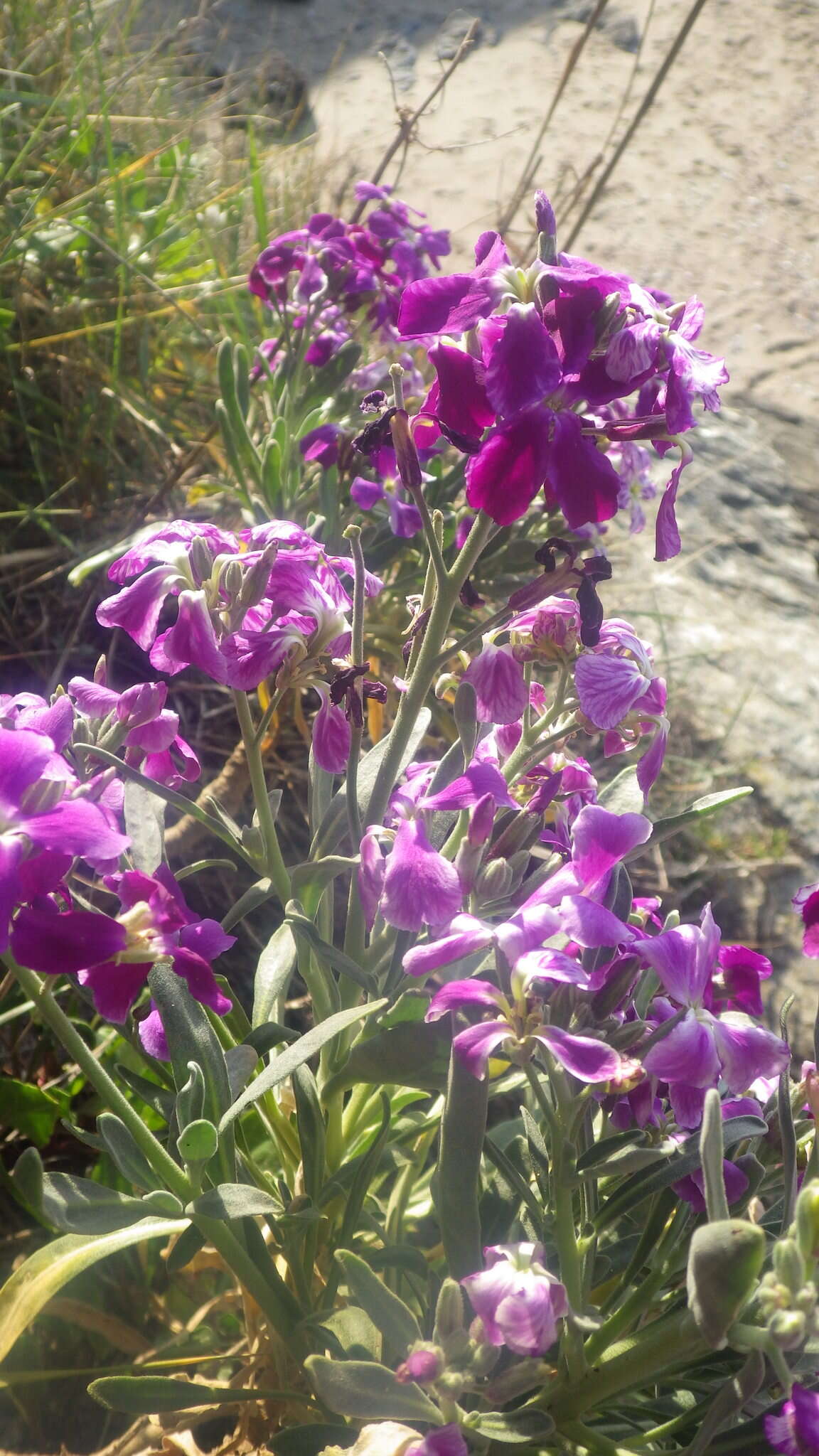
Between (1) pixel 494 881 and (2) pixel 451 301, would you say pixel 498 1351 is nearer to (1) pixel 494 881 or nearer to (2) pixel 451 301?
(1) pixel 494 881

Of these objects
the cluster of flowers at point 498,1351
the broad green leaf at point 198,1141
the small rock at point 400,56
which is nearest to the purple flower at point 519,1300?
the cluster of flowers at point 498,1351

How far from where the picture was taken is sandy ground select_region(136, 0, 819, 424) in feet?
14.7

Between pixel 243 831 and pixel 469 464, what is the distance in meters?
0.43

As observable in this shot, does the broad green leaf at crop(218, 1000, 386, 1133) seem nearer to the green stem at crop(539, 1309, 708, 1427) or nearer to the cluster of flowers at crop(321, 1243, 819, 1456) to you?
the cluster of flowers at crop(321, 1243, 819, 1456)

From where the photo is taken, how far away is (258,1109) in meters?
1.23

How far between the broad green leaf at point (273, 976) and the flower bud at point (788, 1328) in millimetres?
571

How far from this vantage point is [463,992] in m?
0.84

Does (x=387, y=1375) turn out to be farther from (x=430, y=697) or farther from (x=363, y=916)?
(x=430, y=697)

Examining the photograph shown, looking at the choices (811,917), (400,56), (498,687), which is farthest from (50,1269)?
(400,56)

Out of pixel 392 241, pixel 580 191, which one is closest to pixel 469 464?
pixel 392 241

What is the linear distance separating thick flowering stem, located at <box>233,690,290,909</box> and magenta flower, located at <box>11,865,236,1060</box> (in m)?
0.08

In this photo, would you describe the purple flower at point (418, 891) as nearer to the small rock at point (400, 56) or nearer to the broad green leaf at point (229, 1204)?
the broad green leaf at point (229, 1204)

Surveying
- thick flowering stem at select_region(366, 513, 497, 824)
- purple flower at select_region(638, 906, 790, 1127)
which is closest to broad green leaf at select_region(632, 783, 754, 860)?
purple flower at select_region(638, 906, 790, 1127)

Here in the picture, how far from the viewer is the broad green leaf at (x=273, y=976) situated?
44.7 inches
